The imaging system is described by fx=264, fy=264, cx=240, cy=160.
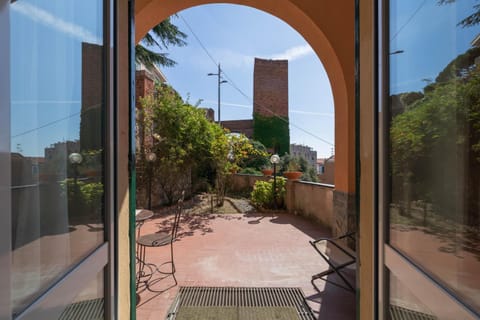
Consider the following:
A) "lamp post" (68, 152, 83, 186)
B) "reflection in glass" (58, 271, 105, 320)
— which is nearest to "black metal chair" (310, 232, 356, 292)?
"reflection in glass" (58, 271, 105, 320)

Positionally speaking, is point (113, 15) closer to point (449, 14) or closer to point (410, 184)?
point (449, 14)

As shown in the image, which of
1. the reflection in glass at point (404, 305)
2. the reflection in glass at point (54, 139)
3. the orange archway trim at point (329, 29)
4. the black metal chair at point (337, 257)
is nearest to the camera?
the reflection in glass at point (54, 139)

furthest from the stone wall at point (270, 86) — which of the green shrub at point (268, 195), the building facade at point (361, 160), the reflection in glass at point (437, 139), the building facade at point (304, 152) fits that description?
the reflection in glass at point (437, 139)

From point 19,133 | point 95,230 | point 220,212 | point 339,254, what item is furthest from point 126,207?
point 220,212

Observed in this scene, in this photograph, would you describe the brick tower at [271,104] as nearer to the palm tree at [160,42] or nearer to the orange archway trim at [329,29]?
the palm tree at [160,42]

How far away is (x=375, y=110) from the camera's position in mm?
1169

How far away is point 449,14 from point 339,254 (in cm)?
323

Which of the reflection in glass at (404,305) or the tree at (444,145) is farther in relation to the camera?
the reflection in glass at (404,305)

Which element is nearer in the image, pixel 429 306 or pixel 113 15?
pixel 429 306

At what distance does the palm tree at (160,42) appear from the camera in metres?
6.35

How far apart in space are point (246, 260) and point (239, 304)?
975mm

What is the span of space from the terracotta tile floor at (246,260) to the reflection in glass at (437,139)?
1529 mm

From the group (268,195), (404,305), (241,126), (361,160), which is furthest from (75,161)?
(241,126)

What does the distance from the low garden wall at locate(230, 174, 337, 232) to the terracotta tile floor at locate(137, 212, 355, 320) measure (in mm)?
238
